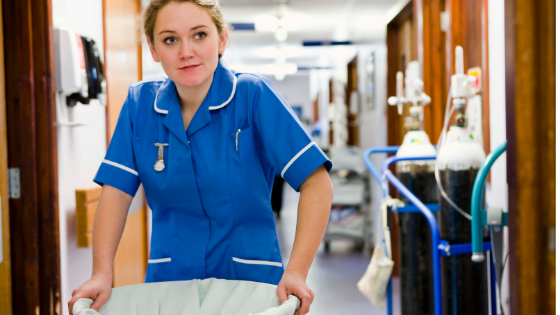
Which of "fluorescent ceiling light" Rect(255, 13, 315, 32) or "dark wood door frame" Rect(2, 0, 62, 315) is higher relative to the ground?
"fluorescent ceiling light" Rect(255, 13, 315, 32)

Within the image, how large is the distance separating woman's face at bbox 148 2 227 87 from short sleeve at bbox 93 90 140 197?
196 millimetres

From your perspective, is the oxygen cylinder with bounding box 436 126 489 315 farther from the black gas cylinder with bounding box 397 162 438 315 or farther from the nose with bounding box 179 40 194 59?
the nose with bounding box 179 40 194 59

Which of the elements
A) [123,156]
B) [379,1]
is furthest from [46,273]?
[379,1]

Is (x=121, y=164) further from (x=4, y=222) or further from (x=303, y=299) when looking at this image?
(x=4, y=222)

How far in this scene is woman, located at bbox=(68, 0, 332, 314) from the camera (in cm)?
109

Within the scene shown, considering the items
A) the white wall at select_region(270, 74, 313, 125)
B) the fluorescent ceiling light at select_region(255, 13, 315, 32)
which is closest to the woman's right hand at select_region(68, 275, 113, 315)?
the fluorescent ceiling light at select_region(255, 13, 315, 32)

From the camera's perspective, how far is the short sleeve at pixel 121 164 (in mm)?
1170

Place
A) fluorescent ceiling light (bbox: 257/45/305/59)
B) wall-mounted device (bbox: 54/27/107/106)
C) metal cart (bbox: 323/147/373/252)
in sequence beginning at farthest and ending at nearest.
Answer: fluorescent ceiling light (bbox: 257/45/305/59), metal cart (bbox: 323/147/373/252), wall-mounted device (bbox: 54/27/107/106)

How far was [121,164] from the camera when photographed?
1183mm

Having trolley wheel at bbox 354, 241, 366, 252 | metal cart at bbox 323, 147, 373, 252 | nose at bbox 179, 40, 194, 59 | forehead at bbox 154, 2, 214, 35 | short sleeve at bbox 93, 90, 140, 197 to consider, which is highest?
forehead at bbox 154, 2, 214, 35

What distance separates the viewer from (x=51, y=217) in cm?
Result: 171

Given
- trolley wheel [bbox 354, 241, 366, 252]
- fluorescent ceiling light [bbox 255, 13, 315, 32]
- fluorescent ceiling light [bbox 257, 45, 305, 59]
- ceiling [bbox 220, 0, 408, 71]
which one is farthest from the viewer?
fluorescent ceiling light [bbox 257, 45, 305, 59]

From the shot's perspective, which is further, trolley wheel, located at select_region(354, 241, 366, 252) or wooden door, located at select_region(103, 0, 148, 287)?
trolley wheel, located at select_region(354, 241, 366, 252)

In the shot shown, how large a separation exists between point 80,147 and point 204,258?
3.73 feet
